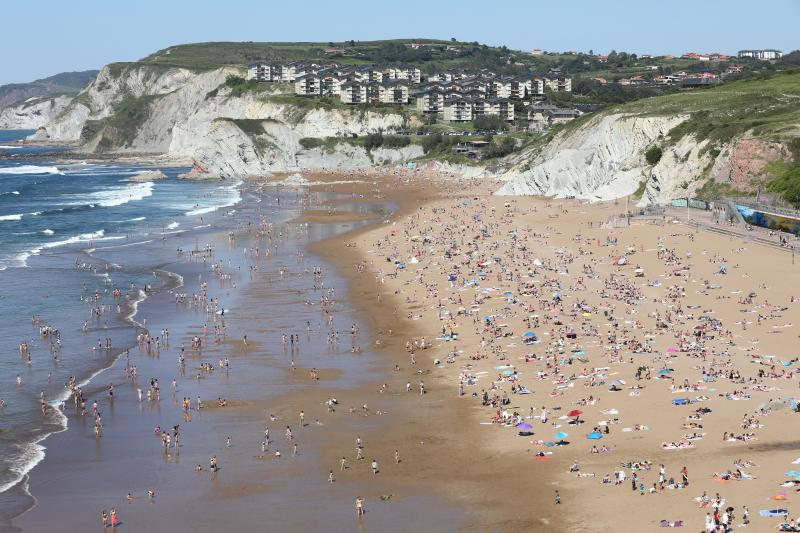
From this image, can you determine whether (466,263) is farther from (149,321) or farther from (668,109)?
(668,109)

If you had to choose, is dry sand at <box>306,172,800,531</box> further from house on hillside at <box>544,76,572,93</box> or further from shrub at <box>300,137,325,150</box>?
house on hillside at <box>544,76,572,93</box>

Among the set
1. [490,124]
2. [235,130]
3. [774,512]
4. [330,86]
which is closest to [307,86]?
[330,86]

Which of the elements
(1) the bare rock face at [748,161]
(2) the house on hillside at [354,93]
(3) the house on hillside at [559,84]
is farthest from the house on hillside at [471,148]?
(1) the bare rock face at [748,161]

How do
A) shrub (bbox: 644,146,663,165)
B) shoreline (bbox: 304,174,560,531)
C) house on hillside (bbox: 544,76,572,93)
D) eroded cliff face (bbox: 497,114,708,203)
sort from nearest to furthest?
shoreline (bbox: 304,174,560,531) < eroded cliff face (bbox: 497,114,708,203) < shrub (bbox: 644,146,663,165) < house on hillside (bbox: 544,76,572,93)

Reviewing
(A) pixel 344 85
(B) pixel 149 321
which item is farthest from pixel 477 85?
(B) pixel 149 321

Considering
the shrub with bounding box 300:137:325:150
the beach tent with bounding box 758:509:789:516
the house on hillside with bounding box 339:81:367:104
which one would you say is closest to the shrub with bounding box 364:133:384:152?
the shrub with bounding box 300:137:325:150

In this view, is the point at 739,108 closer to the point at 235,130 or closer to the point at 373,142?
the point at 373,142
